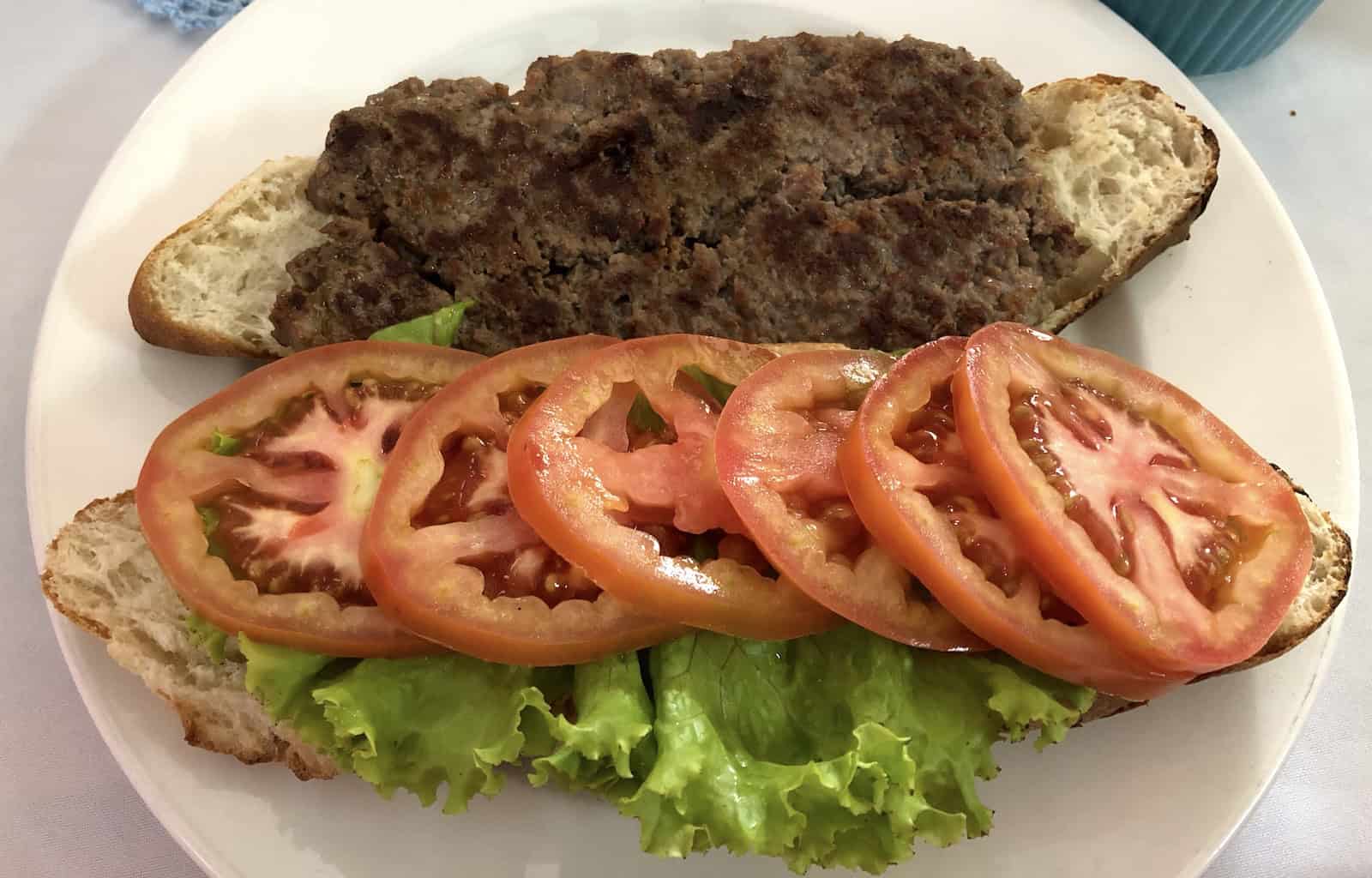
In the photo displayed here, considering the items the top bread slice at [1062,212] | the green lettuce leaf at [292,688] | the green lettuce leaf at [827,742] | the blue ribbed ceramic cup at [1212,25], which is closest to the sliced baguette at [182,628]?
the green lettuce leaf at [292,688]

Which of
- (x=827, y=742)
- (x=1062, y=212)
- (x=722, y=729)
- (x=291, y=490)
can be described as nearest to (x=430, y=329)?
(x=291, y=490)

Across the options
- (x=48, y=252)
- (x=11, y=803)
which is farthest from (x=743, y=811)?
(x=48, y=252)

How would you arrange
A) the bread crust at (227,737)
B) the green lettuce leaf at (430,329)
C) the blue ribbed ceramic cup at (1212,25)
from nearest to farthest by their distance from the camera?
the bread crust at (227,737), the green lettuce leaf at (430,329), the blue ribbed ceramic cup at (1212,25)

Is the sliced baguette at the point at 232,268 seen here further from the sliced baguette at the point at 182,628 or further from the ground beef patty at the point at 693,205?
the sliced baguette at the point at 182,628

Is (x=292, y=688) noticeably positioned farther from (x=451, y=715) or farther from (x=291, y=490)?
(x=291, y=490)

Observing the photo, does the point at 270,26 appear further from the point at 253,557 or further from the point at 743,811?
the point at 743,811

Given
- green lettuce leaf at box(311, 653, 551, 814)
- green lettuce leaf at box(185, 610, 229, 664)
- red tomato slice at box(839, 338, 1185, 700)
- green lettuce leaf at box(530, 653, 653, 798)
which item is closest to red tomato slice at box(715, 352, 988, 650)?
red tomato slice at box(839, 338, 1185, 700)
